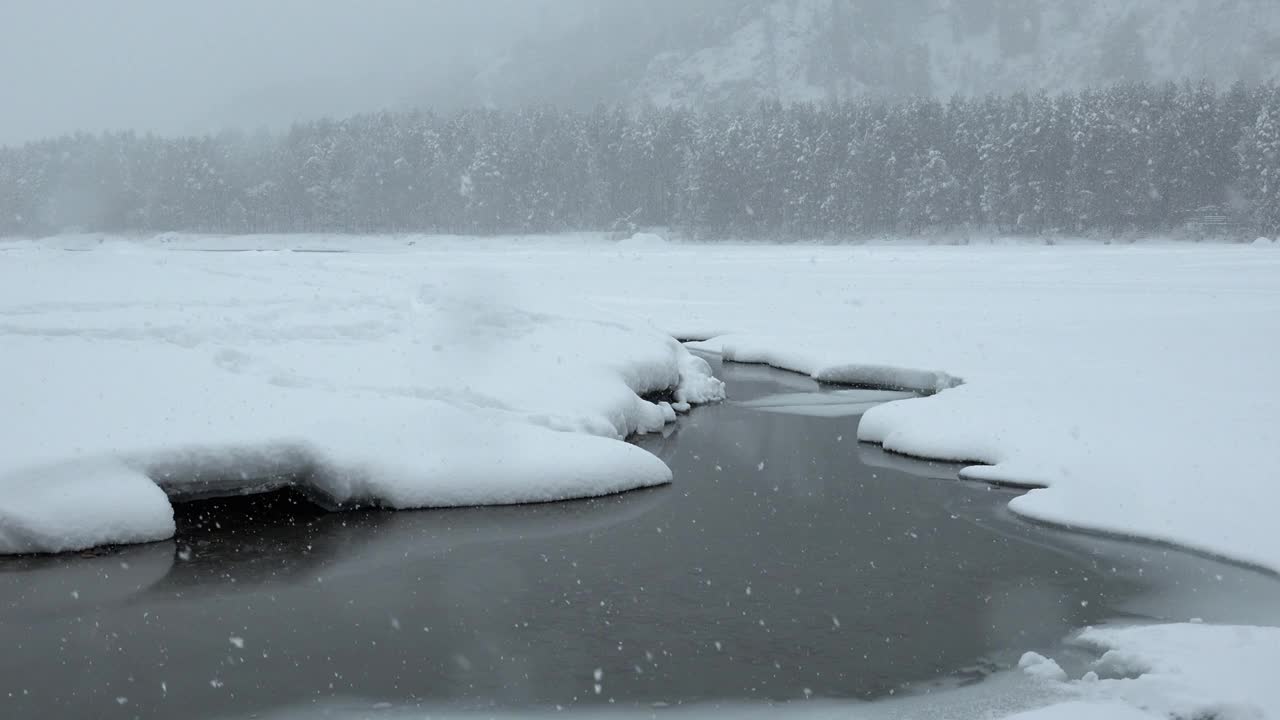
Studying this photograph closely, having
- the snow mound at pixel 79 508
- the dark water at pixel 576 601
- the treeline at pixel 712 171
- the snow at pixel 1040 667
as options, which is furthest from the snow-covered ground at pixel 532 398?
the treeline at pixel 712 171

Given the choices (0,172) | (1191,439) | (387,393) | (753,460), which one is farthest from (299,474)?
(0,172)

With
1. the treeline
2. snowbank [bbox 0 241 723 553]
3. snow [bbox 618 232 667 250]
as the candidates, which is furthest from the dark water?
snow [bbox 618 232 667 250]

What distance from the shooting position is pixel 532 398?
1698 cm

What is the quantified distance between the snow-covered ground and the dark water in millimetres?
642

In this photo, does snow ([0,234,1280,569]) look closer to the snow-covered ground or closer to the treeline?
the snow-covered ground

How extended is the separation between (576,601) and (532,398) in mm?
7072

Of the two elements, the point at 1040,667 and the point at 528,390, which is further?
the point at 528,390

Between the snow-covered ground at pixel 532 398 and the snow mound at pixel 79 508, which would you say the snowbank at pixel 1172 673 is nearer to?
the snow-covered ground at pixel 532 398

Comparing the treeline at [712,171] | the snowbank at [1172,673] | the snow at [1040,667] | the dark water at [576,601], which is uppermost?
the treeline at [712,171]

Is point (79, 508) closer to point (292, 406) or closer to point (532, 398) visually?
point (292, 406)

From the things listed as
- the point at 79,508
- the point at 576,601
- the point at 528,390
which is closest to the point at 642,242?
the point at 528,390

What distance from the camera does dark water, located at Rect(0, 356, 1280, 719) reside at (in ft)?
27.7

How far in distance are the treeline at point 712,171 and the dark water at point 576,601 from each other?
237ft

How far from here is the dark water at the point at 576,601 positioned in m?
8.44
